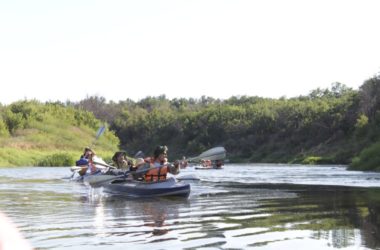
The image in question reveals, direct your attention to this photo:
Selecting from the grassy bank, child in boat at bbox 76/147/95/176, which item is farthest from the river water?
the grassy bank

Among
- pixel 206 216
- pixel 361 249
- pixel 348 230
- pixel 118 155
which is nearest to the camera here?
pixel 361 249

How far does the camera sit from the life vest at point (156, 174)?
16173mm

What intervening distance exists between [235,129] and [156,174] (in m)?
69.4

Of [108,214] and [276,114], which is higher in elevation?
[276,114]

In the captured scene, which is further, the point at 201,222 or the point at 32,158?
the point at 32,158

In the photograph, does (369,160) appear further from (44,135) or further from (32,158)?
(44,135)

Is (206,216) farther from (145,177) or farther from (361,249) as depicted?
(145,177)

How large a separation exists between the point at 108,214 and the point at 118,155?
37.2ft

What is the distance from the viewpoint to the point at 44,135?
52.1 m

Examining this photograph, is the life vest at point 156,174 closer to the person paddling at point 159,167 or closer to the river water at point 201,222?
the person paddling at point 159,167

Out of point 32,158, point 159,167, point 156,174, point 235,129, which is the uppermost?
point 235,129

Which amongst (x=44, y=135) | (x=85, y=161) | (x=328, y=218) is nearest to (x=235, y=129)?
(x=44, y=135)

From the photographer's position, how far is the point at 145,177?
54.7 ft

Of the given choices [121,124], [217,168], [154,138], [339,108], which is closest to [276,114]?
[339,108]
